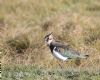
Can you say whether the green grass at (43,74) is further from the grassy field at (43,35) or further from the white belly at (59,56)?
the white belly at (59,56)

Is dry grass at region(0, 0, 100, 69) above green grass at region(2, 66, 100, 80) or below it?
below

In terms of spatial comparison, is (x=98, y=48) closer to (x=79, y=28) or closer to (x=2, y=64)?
(x=79, y=28)

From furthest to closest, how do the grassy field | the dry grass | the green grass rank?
the dry grass → the grassy field → the green grass

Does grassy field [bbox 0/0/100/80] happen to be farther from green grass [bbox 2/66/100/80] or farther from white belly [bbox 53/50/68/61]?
white belly [bbox 53/50/68/61]

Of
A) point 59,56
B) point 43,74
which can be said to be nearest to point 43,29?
point 59,56

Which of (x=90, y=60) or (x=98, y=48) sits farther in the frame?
(x=98, y=48)

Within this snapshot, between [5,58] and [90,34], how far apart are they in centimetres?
289

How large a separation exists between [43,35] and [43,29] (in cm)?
119

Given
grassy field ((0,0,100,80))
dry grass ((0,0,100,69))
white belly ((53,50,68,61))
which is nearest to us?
grassy field ((0,0,100,80))

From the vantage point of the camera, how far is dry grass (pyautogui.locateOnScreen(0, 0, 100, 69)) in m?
12.3

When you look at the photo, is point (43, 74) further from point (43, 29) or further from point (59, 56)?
point (43, 29)

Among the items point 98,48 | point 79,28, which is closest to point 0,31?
point 79,28

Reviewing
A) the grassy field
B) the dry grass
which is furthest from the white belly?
the dry grass

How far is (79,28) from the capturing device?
48.4 ft
